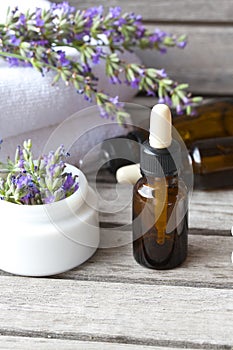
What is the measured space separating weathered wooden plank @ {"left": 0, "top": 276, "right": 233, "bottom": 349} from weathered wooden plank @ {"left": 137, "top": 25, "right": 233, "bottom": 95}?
0.54m

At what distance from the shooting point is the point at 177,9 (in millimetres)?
1148

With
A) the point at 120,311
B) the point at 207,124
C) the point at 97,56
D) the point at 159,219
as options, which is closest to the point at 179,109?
the point at 207,124

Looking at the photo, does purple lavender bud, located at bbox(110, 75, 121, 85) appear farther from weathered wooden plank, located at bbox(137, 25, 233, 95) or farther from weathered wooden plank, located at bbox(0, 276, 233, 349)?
weathered wooden plank, located at bbox(0, 276, 233, 349)

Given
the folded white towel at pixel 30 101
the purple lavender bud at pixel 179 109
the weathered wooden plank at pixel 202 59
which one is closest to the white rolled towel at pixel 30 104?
the folded white towel at pixel 30 101

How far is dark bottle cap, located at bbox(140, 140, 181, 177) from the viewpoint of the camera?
28.5 inches

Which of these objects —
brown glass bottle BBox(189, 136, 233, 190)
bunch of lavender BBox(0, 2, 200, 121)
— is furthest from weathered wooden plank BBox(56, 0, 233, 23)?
brown glass bottle BBox(189, 136, 233, 190)

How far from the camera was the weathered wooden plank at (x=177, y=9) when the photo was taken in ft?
3.72

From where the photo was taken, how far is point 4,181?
0.81 meters

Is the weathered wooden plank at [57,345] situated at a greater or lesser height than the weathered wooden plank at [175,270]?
greater

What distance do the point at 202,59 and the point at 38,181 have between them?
53 cm

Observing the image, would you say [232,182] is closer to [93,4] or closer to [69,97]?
[69,97]

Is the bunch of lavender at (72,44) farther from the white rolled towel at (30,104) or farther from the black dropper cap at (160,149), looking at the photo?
the black dropper cap at (160,149)

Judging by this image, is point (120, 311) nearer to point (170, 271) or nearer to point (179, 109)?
point (170, 271)

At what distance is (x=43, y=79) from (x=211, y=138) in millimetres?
263
